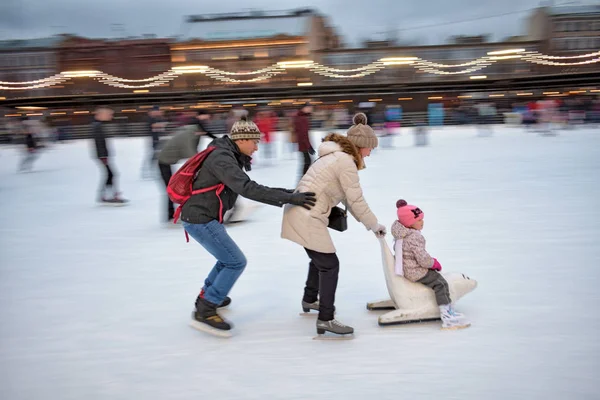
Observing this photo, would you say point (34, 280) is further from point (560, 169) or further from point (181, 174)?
point (560, 169)

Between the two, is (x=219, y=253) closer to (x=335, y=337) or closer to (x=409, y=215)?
(x=335, y=337)

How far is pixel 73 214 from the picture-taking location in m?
6.61

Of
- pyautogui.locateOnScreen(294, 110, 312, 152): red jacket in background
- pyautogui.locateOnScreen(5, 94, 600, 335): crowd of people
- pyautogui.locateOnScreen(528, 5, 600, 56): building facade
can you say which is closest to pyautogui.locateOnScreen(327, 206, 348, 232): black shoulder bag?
pyautogui.locateOnScreen(5, 94, 600, 335): crowd of people

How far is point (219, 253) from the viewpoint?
2699 millimetres

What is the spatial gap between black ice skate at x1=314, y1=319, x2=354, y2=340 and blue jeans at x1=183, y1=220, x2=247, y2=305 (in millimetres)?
526

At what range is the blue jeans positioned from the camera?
105 inches

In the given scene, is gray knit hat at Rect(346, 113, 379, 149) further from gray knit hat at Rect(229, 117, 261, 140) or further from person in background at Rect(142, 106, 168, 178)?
person in background at Rect(142, 106, 168, 178)

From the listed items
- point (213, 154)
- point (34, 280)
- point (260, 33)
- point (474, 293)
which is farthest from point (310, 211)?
point (260, 33)

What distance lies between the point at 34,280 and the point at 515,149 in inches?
412

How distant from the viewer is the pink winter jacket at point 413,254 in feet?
8.93

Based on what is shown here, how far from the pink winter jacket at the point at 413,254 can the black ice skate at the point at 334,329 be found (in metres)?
0.43

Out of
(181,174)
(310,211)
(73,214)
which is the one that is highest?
(181,174)

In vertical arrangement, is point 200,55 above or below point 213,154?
above

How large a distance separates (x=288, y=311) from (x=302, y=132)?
5.09 metres
